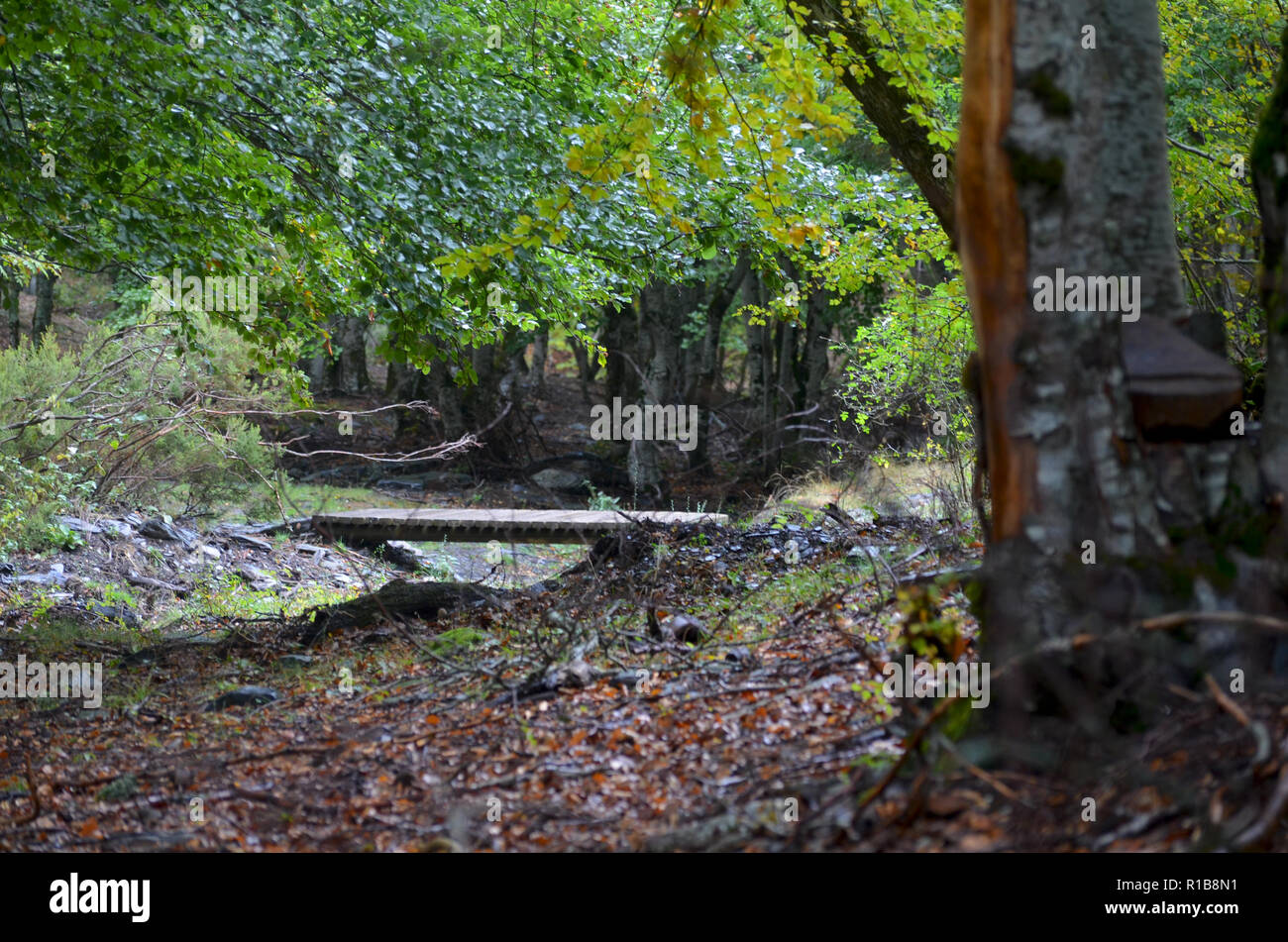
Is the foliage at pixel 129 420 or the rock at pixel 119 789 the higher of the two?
the foliage at pixel 129 420

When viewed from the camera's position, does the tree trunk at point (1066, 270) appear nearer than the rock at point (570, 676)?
Yes

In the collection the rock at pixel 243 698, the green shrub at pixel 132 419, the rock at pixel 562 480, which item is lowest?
the rock at pixel 243 698

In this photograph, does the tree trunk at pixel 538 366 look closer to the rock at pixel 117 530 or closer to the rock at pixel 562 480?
the rock at pixel 562 480

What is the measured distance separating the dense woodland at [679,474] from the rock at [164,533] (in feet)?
0.34

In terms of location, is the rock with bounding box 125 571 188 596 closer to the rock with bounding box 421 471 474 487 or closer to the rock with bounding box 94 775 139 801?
the rock with bounding box 94 775 139 801

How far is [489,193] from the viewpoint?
8.52 m

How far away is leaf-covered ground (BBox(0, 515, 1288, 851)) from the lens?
3.12m

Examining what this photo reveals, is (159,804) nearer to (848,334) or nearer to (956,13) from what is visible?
(956,13)

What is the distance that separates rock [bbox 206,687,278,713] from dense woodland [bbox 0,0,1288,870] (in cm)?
3

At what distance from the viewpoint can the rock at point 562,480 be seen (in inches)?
854

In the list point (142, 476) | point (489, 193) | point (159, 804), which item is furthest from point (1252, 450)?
point (142, 476)

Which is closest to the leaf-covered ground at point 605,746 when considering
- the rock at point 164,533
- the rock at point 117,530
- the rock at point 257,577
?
the rock at point 257,577

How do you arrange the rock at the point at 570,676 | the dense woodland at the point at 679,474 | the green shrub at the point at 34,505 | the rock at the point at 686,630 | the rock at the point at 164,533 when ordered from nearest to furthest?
the dense woodland at the point at 679,474, the rock at the point at 570,676, the rock at the point at 686,630, the green shrub at the point at 34,505, the rock at the point at 164,533

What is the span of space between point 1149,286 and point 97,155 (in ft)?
22.4
